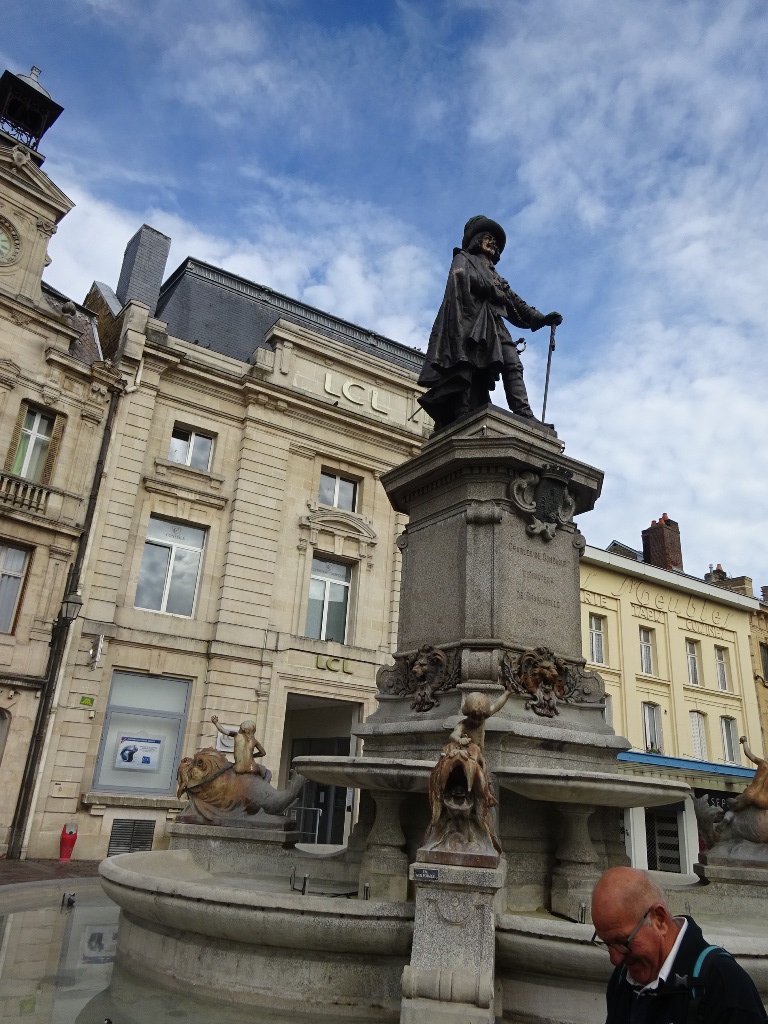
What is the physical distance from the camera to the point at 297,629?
778 inches

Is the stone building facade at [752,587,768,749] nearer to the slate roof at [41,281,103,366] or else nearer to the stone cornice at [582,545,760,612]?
the stone cornice at [582,545,760,612]

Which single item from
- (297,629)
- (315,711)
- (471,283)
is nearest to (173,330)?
(297,629)

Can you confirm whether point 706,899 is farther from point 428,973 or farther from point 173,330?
point 173,330

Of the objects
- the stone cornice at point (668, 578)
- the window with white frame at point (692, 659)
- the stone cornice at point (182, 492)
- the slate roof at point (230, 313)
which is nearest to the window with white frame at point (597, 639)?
the stone cornice at point (668, 578)

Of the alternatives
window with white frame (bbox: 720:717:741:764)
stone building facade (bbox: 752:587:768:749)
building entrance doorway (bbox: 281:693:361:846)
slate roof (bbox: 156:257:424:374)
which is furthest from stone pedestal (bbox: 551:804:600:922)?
stone building facade (bbox: 752:587:768:749)

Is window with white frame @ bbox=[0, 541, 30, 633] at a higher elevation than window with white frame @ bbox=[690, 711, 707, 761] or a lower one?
higher

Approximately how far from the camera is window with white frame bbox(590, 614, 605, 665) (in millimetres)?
25531

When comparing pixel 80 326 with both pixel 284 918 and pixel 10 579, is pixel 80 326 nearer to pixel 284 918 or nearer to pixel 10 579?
pixel 10 579

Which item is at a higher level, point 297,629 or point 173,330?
point 173,330

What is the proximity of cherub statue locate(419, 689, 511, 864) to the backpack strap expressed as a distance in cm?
278

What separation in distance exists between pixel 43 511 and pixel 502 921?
51.0 ft

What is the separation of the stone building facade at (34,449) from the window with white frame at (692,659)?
20.9 metres

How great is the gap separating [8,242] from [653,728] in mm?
24317

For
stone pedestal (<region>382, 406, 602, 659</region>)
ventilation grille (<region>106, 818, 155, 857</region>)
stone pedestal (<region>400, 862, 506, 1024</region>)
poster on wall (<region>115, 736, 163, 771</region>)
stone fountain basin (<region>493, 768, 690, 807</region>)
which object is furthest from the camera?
poster on wall (<region>115, 736, 163, 771</region>)
